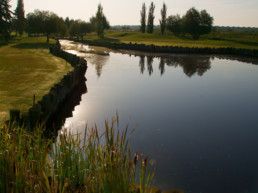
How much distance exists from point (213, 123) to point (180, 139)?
2.63 m

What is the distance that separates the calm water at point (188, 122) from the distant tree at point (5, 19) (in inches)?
1736

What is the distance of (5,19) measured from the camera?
59188 millimetres

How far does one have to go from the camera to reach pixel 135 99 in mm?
15133

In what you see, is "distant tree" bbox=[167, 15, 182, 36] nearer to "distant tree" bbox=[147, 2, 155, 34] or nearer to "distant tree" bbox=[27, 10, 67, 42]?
"distant tree" bbox=[147, 2, 155, 34]

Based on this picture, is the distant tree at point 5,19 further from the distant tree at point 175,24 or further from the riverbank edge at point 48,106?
the distant tree at point 175,24

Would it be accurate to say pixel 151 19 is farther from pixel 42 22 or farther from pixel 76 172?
pixel 76 172

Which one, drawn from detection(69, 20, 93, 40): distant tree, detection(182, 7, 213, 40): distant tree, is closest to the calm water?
detection(182, 7, 213, 40): distant tree

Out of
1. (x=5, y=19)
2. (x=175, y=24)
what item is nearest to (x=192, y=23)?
(x=175, y=24)

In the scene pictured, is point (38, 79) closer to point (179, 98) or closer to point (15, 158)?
point (179, 98)

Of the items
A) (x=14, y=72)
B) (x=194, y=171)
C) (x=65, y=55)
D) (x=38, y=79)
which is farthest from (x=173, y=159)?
(x=65, y=55)

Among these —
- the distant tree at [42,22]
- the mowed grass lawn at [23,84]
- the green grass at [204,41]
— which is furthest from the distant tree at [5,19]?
the mowed grass lawn at [23,84]

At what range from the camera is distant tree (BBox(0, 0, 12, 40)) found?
5652 cm

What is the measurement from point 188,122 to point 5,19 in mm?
60522

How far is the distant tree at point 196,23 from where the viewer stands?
8588 centimetres
